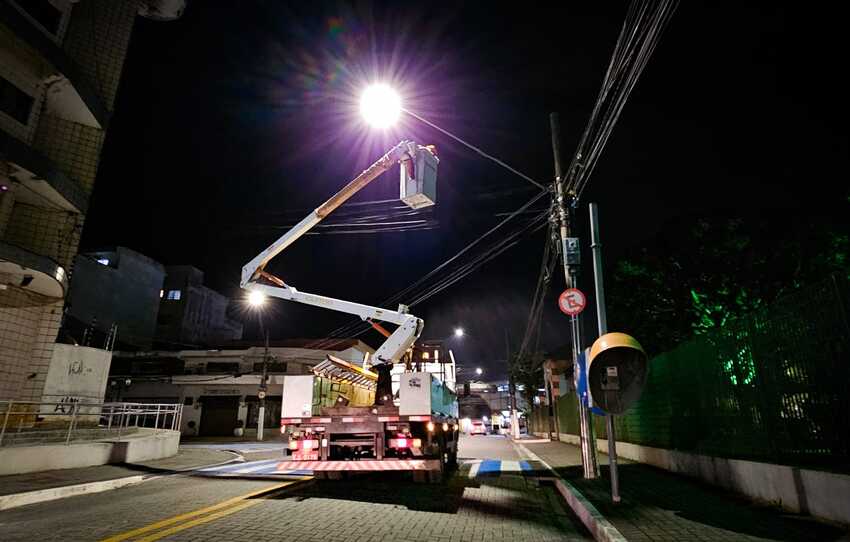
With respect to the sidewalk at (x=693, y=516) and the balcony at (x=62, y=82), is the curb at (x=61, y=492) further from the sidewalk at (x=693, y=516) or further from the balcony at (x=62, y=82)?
the balcony at (x=62, y=82)

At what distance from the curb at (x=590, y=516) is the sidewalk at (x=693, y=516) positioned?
0.32ft

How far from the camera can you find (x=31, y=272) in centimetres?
1379

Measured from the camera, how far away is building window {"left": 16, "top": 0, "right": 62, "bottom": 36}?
1619 cm

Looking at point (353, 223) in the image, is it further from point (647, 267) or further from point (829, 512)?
point (829, 512)

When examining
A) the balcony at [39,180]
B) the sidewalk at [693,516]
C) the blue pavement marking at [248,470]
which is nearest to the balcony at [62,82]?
the balcony at [39,180]

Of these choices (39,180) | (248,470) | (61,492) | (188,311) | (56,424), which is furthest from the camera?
(188,311)

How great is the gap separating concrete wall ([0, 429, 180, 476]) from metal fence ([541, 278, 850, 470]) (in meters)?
13.5

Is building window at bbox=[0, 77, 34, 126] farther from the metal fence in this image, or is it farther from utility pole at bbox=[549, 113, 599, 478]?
the metal fence

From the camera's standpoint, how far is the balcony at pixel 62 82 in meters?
13.5

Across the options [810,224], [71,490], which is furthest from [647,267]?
[71,490]

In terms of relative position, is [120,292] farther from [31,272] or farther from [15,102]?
[31,272]

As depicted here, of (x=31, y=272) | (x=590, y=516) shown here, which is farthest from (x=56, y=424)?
(x=590, y=516)

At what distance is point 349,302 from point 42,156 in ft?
36.6

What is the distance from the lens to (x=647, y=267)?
57.8 feet
